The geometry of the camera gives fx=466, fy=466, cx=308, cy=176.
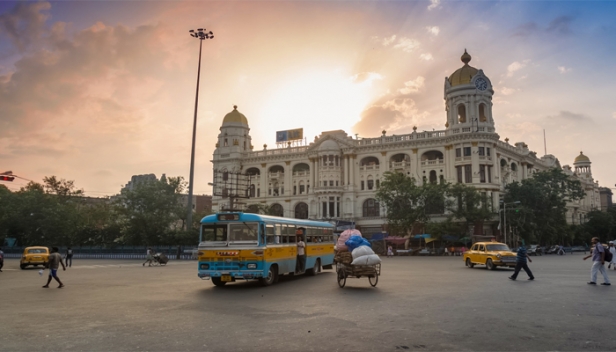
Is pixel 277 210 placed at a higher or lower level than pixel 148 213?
higher

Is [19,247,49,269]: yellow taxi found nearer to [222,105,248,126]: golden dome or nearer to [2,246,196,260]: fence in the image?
[2,246,196,260]: fence

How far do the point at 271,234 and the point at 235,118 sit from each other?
218ft

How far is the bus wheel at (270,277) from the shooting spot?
57.2 ft

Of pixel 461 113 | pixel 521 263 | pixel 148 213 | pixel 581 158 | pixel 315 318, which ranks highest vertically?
pixel 581 158

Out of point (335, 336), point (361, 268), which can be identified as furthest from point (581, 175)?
point (335, 336)

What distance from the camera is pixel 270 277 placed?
58.8ft

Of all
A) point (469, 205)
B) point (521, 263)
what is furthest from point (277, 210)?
point (521, 263)

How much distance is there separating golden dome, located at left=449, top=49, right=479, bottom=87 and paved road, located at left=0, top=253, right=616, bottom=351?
53303 millimetres

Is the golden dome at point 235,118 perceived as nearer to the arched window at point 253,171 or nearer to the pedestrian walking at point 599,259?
the arched window at point 253,171

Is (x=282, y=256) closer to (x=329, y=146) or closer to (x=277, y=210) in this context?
(x=329, y=146)

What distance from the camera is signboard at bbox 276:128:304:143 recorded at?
76375 millimetres

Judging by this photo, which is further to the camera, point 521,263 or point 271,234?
point 521,263

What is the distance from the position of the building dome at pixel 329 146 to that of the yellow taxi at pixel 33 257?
44.3 meters

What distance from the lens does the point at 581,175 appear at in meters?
108
